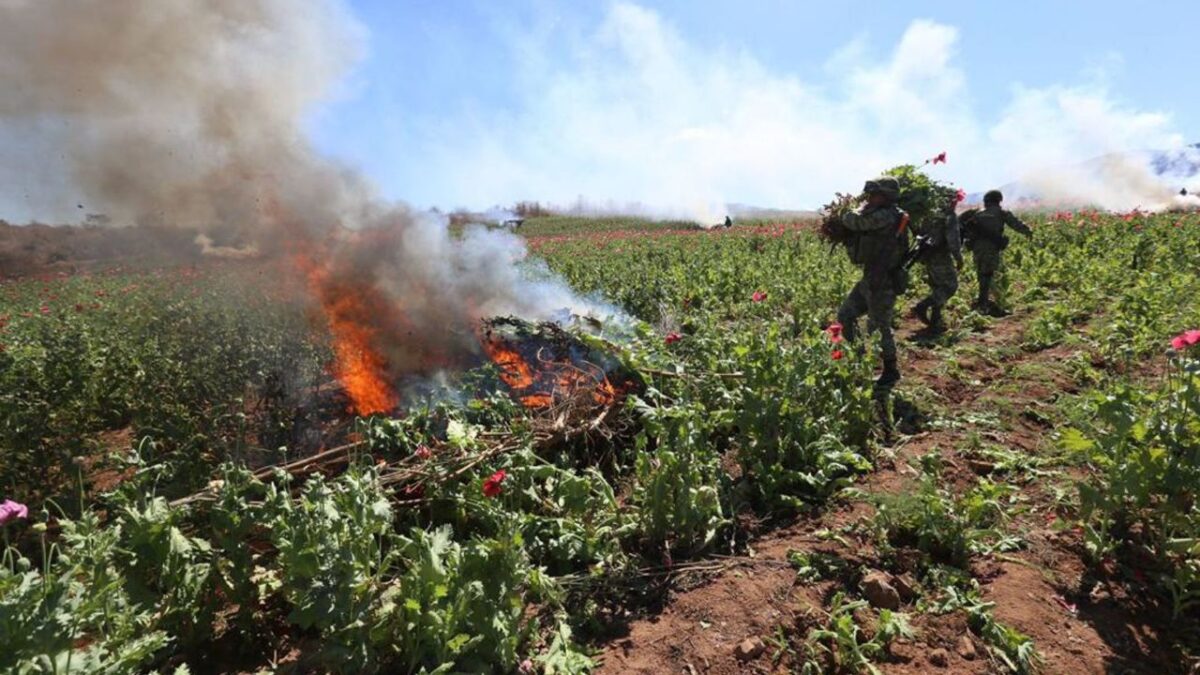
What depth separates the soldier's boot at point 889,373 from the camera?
19.9 ft

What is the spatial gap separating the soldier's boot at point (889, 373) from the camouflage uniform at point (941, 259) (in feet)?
7.94

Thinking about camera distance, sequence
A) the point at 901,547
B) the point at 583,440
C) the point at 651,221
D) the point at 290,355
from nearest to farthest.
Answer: the point at 901,547 < the point at 583,440 < the point at 290,355 < the point at 651,221

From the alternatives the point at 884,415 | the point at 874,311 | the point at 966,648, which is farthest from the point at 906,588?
the point at 874,311

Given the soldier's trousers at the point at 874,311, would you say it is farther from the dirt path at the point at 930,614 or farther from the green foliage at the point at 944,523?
the green foliage at the point at 944,523

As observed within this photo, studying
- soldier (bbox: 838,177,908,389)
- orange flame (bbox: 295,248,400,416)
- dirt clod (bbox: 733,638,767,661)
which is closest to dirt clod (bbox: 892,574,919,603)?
dirt clod (bbox: 733,638,767,661)

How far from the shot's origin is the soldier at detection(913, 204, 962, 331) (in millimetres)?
7602

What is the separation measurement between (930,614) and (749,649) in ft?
2.98

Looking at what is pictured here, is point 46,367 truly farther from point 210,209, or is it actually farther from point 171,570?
point 171,570

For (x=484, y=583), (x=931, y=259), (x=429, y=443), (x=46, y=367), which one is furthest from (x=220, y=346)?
(x=931, y=259)

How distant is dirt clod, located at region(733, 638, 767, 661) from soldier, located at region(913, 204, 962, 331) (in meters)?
6.54

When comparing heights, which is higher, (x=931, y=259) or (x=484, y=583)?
(x=931, y=259)

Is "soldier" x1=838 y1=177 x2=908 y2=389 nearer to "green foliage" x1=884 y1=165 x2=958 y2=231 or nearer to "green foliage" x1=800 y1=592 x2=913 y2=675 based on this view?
"green foliage" x1=884 y1=165 x2=958 y2=231

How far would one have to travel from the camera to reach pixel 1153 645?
2578mm

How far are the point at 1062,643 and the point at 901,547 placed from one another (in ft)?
2.62
